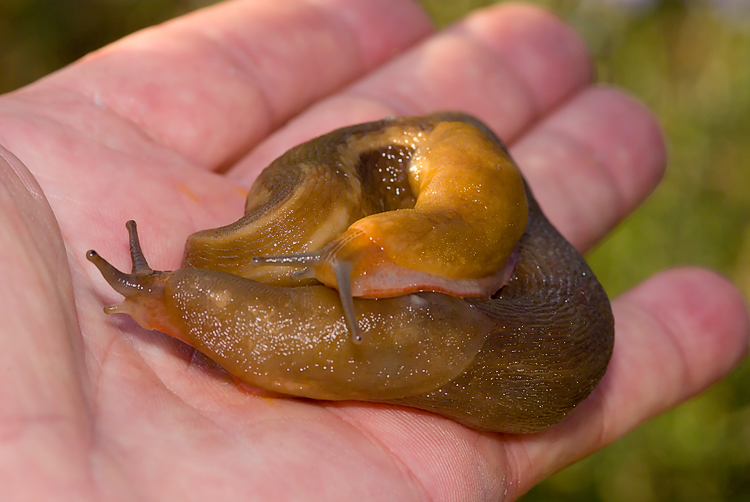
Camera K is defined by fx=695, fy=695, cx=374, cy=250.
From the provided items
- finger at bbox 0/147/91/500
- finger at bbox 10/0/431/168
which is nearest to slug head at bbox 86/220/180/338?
finger at bbox 0/147/91/500

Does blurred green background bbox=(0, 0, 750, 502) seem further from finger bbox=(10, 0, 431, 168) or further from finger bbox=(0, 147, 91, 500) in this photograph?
finger bbox=(0, 147, 91, 500)

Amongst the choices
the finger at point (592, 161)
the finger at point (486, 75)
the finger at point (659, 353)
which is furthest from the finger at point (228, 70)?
the finger at point (659, 353)

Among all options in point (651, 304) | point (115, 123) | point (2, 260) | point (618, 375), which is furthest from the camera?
point (651, 304)

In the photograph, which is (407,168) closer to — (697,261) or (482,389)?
(482,389)

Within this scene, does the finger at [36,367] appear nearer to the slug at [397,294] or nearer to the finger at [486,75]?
the slug at [397,294]

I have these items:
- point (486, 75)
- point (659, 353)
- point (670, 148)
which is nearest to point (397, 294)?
point (659, 353)

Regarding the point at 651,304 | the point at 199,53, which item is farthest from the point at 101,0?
the point at 651,304

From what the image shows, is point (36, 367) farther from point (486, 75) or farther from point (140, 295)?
point (486, 75)
